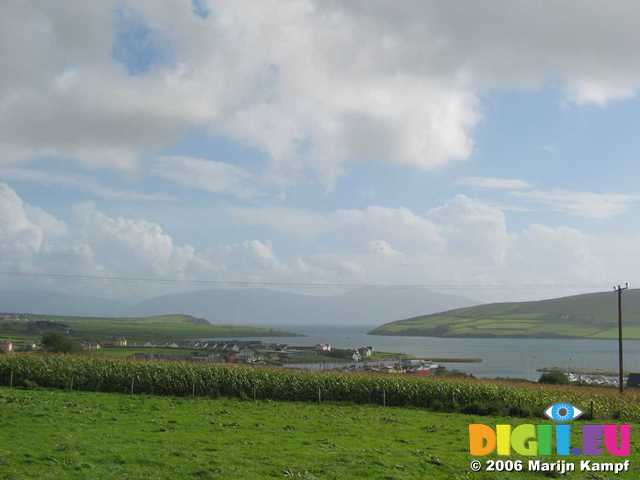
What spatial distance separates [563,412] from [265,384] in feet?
51.3

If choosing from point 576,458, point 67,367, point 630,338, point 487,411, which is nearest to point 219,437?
point 576,458

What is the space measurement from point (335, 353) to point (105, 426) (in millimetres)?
75676

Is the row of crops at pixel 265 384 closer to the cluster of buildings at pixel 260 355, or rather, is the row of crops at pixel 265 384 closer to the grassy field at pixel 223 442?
the grassy field at pixel 223 442

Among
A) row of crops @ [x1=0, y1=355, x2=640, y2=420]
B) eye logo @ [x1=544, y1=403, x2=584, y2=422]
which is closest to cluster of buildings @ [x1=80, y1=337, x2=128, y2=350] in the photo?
row of crops @ [x1=0, y1=355, x2=640, y2=420]

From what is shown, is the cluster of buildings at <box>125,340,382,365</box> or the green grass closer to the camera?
the green grass

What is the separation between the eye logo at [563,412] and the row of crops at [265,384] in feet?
3.01

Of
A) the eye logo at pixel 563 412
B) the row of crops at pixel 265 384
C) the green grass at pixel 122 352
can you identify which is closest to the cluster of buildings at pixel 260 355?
the green grass at pixel 122 352

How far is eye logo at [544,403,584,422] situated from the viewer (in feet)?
97.2

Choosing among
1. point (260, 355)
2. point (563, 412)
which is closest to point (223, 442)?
point (563, 412)

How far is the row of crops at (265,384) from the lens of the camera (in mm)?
32875

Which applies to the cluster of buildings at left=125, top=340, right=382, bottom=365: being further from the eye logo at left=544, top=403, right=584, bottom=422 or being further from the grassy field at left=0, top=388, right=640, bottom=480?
the eye logo at left=544, top=403, right=584, bottom=422

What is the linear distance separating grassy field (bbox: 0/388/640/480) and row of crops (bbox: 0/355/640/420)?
4615mm

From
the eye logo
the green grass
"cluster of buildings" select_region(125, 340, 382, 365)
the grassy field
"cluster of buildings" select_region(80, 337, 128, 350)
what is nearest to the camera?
the grassy field

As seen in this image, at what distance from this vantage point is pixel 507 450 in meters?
17.5
